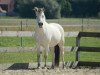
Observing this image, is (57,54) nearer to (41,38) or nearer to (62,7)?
(41,38)

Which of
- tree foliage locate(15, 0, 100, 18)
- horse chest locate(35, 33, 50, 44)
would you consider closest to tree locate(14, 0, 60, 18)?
tree foliage locate(15, 0, 100, 18)

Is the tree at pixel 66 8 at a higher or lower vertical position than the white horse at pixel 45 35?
lower

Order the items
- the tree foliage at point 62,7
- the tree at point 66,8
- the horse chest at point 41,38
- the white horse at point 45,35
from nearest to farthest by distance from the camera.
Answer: the white horse at point 45,35
the horse chest at point 41,38
the tree foliage at point 62,7
the tree at point 66,8

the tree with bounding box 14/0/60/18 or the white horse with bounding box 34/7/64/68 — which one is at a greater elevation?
the white horse with bounding box 34/7/64/68

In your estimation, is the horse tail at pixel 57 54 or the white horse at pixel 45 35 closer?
the white horse at pixel 45 35

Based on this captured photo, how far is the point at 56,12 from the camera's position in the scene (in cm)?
6606

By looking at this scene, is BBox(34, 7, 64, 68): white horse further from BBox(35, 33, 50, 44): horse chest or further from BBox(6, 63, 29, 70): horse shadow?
BBox(6, 63, 29, 70): horse shadow

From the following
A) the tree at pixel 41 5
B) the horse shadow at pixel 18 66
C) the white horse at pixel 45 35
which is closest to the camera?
the white horse at pixel 45 35

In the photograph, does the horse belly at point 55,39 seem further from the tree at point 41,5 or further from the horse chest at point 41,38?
the tree at point 41,5

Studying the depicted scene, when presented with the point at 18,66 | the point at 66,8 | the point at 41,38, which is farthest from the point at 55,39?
the point at 66,8

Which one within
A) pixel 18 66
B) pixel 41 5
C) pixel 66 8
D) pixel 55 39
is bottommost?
pixel 66 8

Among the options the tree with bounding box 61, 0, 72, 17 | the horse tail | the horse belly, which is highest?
the horse belly

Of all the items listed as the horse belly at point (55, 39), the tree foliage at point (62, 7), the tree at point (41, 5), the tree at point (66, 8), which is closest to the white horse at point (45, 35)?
the horse belly at point (55, 39)

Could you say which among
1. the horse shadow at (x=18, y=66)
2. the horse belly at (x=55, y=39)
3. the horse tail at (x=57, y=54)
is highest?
the horse belly at (x=55, y=39)
